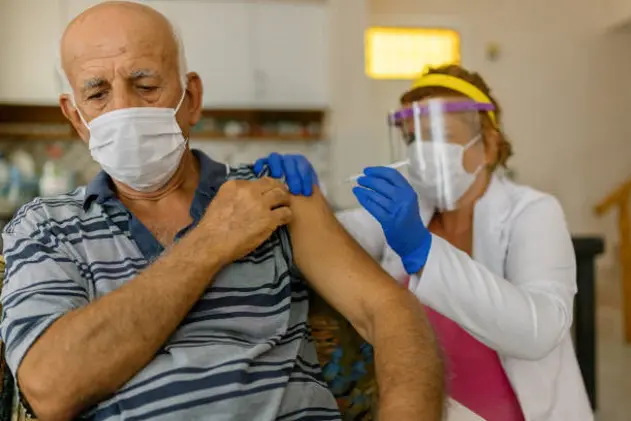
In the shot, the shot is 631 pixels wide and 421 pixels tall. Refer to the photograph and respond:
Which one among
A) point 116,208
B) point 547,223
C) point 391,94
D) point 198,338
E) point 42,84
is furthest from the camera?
point 391,94

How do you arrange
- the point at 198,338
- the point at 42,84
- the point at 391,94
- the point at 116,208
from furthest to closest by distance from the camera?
the point at 391,94 < the point at 42,84 < the point at 116,208 < the point at 198,338

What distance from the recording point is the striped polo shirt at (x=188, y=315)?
3.18ft

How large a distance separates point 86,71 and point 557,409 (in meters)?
1.11

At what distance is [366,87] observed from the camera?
13.1 feet

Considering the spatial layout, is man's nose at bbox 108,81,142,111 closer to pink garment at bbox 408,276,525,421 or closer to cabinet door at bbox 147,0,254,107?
pink garment at bbox 408,276,525,421

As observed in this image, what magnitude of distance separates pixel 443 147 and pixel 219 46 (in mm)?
2821

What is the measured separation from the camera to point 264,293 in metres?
1.14

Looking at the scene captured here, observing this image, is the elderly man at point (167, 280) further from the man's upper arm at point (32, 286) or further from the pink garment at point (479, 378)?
the pink garment at point (479, 378)

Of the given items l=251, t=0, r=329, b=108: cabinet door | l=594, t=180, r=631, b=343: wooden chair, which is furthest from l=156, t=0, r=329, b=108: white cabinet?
l=594, t=180, r=631, b=343: wooden chair

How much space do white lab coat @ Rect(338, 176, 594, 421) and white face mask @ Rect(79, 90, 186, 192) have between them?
453 millimetres

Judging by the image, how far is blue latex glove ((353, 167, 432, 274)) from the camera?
1165mm

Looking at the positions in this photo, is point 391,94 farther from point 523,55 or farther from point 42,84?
point 42,84

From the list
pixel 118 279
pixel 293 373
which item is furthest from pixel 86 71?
pixel 293 373

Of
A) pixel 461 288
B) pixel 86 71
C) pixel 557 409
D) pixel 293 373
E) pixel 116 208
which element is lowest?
pixel 557 409
